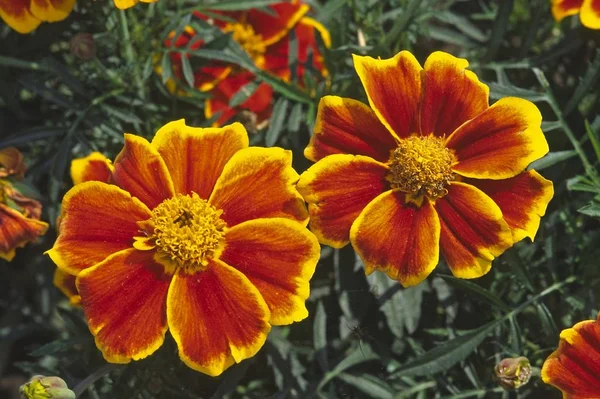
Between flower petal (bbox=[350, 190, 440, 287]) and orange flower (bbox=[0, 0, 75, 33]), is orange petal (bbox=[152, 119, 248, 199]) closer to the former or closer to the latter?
flower petal (bbox=[350, 190, 440, 287])

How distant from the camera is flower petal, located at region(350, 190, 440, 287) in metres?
1.70

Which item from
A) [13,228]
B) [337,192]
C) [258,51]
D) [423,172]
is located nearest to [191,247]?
[337,192]

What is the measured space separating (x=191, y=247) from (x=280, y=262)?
18 centimetres

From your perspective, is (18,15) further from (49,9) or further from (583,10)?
(583,10)

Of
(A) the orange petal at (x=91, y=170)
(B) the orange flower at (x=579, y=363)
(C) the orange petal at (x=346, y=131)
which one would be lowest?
(B) the orange flower at (x=579, y=363)

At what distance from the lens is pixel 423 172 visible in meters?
1.75

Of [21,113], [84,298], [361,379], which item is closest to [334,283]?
[361,379]

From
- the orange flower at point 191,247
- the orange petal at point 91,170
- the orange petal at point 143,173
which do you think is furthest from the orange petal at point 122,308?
the orange petal at point 91,170

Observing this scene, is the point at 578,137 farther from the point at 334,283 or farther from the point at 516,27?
the point at 334,283

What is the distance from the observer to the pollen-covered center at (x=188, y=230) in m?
1.74

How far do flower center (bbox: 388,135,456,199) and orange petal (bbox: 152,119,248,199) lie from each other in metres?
0.32

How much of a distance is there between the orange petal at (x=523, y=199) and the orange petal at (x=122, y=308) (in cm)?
70

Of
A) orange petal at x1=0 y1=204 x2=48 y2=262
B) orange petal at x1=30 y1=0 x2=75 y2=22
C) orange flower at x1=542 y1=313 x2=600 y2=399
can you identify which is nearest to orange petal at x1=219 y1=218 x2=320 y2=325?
orange flower at x1=542 y1=313 x2=600 y2=399

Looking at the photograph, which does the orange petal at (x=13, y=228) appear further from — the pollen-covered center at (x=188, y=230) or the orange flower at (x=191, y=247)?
the pollen-covered center at (x=188, y=230)
